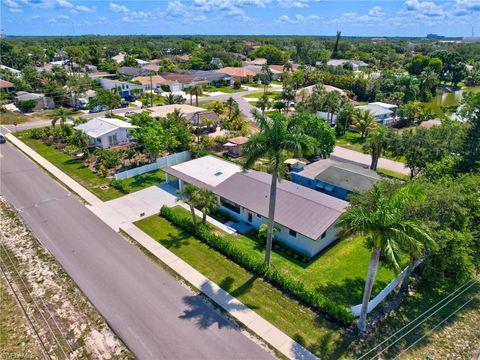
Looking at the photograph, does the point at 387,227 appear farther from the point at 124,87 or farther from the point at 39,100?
the point at 124,87

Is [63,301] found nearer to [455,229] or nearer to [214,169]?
[214,169]

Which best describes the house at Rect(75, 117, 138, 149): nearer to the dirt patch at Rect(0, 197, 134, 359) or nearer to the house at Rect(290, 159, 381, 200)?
the dirt patch at Rect(0, 197, 134, 359)

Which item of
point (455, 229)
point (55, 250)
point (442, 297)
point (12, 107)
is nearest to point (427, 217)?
point (455, 229)

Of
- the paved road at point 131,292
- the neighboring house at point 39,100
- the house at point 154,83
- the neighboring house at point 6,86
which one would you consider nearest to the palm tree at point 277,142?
the paved road at point 131,292

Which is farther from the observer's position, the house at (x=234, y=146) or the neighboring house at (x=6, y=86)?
the neighboring house at (x=6, y=86)

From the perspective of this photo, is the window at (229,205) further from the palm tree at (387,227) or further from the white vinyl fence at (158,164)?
the palm tree at (387,227)

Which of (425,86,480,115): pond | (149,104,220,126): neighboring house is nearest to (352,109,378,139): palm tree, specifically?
(149,104,220,126): neighboring house
